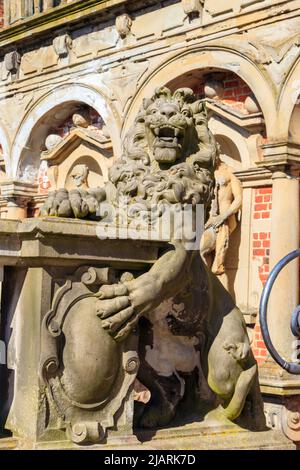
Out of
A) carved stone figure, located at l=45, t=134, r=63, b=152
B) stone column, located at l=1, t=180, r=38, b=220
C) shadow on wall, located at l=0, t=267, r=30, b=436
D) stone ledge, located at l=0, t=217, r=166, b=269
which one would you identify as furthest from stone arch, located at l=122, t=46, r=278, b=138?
shadow on wall, located at l=0, t=267, r=30, b=436

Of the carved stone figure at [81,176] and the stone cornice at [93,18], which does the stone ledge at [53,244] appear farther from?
the carved stone figure at [81,176]

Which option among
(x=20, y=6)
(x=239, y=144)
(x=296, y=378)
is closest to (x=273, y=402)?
(x=296, y=378)

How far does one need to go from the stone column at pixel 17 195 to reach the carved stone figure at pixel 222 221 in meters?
4.40

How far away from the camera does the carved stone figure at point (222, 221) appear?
9.52 metres

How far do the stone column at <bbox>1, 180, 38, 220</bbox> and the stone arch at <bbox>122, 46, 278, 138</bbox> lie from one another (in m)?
2.87

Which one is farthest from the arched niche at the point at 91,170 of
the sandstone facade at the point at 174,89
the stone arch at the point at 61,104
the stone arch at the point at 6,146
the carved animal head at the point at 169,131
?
the carved animal head at the point at 169,131

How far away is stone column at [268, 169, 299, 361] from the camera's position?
342 inches

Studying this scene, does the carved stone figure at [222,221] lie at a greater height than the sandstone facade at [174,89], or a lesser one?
lesser

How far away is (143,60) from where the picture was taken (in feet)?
35.4

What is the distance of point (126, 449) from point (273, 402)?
4.78 metres

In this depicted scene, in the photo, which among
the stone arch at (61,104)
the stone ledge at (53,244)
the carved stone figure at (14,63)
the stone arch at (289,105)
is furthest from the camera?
the carved stone figure at (14,63)

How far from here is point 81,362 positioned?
3.80m

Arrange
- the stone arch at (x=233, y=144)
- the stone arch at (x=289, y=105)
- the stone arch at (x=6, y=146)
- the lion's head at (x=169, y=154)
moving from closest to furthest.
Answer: the lion's head at (x=169, y=154), the stone arch at (x=289, y=105), the stone arch at (x=233, y=144), the stone arch at (x=6, y=146)

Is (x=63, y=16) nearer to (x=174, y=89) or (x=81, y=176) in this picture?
(x=81, y=176)
